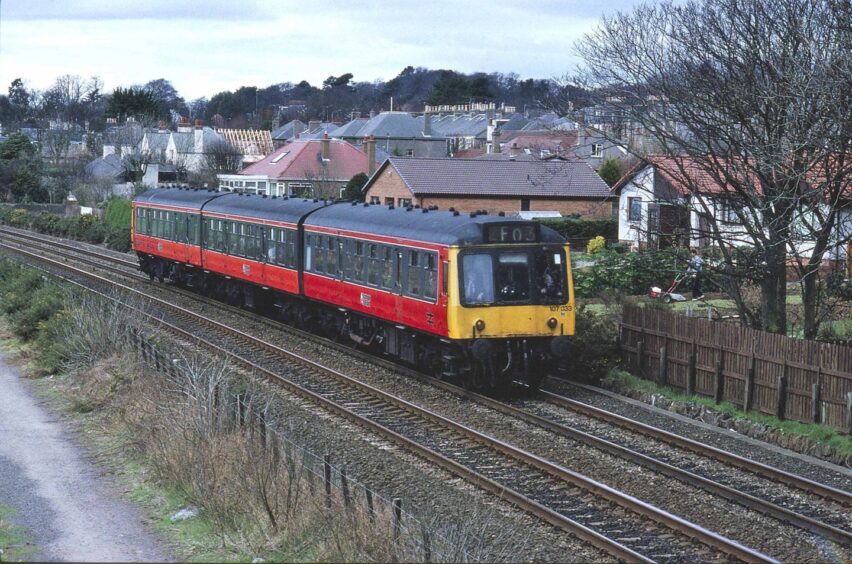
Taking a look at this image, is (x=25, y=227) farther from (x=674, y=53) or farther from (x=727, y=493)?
(x=727, y=493)

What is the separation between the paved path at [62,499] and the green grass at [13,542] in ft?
0.28

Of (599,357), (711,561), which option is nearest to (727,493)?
(711,561)

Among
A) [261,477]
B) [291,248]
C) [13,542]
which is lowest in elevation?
[13,542]

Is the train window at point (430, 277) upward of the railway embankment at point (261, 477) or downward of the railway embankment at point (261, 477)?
upward

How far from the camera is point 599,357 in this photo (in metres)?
20.0

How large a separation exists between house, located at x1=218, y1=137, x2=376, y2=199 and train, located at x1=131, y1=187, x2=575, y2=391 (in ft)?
140

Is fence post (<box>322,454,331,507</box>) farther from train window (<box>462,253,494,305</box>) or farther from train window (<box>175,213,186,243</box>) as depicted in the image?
train window (<box>175,213,186,243</box>)

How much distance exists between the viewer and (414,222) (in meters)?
20.1

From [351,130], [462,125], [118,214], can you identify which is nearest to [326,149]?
[118,214]

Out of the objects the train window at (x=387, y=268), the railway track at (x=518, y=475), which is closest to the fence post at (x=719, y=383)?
the railway track at (x=518, y=475)

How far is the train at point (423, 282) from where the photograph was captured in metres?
17.9

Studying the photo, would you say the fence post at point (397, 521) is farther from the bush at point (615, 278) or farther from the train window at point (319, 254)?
the bush at point (615, 278)

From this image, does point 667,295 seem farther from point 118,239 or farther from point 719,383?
point 118,239

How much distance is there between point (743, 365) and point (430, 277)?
5058 millimetres
